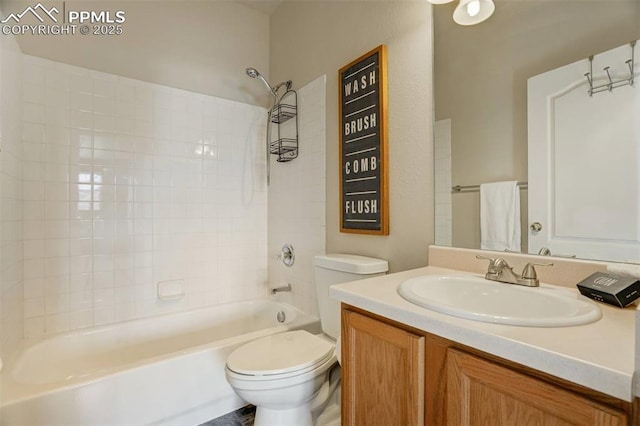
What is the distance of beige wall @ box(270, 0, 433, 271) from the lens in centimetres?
136

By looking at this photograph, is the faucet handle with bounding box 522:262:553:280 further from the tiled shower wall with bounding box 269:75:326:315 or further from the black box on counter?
the tiled shower wall with bounding box 269:75:326:315

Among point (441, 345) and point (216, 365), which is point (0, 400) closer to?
point (216, 365)

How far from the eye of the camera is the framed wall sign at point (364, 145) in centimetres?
151

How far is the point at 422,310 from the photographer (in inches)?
29.9

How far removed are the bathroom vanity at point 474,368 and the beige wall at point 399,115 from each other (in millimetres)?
544

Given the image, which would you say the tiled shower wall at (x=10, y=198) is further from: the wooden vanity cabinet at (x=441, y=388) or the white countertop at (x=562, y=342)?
the white countertop at (x=562, y=342)

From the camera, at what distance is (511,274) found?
38.6 inches

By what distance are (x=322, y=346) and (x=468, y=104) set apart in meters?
1.26

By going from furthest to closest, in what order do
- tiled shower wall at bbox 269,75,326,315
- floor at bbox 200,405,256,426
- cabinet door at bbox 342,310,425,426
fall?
tiled shower wall at bbox 269,75,326,315
floor at bbox 200,405,256,426
cabinet door at bbox 342,310,425,426

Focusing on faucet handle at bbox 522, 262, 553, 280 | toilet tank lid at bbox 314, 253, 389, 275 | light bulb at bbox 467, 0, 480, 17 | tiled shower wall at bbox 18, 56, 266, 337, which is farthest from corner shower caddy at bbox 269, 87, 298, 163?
faucet handle at bbox 522, 262, 553, 280

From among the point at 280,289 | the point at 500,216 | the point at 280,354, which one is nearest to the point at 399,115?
the point at 500,216

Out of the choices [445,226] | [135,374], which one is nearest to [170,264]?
[135,374]

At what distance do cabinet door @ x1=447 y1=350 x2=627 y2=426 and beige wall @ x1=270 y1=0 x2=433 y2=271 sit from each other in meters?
0.74

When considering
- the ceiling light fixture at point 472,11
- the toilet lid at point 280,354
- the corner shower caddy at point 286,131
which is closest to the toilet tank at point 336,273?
the toilet lid at point 280,354
